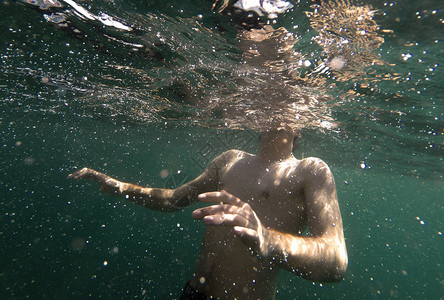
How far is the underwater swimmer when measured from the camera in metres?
1.94

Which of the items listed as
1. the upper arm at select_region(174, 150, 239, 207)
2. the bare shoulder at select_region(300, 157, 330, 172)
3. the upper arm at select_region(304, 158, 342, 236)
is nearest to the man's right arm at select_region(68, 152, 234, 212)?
the upper arm at select_region(174, 150, 239, 207)

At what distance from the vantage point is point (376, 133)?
12633 millimetres

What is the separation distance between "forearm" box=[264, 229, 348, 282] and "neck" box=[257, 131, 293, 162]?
225 cm

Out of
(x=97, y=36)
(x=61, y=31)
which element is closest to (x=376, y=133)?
(x=97, y=36)

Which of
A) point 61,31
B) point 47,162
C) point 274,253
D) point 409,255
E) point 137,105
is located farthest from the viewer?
point 409,255

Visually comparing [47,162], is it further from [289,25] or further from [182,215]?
[289,25]

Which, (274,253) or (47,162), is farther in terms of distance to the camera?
(47,162)

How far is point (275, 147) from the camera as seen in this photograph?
14.0 ft

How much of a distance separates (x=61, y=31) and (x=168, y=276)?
24.5m

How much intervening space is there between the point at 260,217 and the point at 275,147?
1.50 metres

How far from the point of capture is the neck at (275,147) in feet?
13.9

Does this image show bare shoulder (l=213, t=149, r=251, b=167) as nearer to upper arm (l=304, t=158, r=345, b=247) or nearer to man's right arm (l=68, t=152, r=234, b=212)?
man's right arm (l=68, t=152, r=234, b=212)

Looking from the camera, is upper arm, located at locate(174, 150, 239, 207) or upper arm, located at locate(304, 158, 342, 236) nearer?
upper arm, located at locate(304, 158, 342, 236)

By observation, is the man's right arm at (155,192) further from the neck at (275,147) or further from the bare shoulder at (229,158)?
the neck at (275,147)
